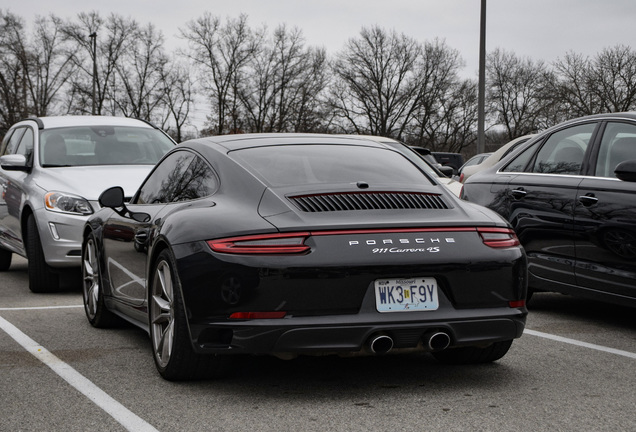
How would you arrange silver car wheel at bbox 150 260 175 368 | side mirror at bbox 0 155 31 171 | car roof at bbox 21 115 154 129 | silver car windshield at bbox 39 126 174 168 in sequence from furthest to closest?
car roof at bbox 21 115 154 129 → silver car windshield at bbox 39 126 174 168 → side mirror at bbox 0 155 31 171 → silver car wheel at bbox 150 260 175 368

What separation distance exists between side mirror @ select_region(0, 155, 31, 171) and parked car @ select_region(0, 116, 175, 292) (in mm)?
11

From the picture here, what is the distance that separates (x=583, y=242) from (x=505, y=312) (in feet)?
7.73

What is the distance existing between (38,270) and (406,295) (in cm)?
565

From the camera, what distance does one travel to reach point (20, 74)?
6212 centimetres

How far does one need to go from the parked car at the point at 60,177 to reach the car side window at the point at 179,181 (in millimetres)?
2765

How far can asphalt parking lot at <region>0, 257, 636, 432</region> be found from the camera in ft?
13.3

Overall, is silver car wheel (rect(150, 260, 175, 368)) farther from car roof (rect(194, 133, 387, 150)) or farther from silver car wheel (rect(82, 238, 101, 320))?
silver car wheel (rect(82, 238, 101, 320))

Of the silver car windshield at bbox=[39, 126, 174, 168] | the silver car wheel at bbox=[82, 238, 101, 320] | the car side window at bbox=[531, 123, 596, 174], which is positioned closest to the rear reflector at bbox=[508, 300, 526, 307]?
the car side window at bbox=[531, 123, 596, 174]

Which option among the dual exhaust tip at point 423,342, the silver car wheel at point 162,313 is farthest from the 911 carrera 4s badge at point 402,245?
the silver car wheel at point 162,313

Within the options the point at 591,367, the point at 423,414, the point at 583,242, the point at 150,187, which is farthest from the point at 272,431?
the point at 583,242

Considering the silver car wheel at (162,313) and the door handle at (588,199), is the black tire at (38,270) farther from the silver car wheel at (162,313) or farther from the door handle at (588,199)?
the door handle at (588,199)

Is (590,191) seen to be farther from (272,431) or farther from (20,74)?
(20,74)

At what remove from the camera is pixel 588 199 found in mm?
6664

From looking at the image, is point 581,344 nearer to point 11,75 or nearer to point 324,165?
point 324,165
